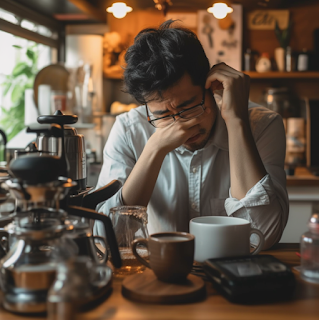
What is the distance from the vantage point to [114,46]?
3.18m

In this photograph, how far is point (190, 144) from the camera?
1.48 metres

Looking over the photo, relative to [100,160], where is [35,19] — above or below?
above

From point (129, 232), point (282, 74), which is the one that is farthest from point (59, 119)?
point (282, 74)

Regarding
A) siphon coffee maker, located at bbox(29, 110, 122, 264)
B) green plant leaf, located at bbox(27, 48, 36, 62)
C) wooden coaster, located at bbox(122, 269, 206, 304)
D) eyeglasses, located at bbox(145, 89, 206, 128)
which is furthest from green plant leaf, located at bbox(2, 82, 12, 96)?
wooden coaster, located at bbox(122, 269, 206, 304)

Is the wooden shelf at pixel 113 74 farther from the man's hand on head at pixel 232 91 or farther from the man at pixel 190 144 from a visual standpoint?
the man's hand on head at pixel 232 91

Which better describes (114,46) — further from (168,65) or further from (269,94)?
(168,65)

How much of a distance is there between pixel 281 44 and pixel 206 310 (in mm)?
2879

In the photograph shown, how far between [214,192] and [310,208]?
1.30m

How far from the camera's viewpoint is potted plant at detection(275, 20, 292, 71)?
3.11m

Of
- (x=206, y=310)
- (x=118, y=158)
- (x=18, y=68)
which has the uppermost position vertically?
(x=18, y=68)

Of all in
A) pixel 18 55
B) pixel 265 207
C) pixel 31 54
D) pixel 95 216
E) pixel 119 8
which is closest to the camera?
pixel 95 216

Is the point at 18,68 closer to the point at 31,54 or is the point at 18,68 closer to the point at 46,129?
the point at 31,54

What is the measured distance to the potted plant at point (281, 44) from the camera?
311 cm

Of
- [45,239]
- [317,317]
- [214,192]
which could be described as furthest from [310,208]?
[45,239]
